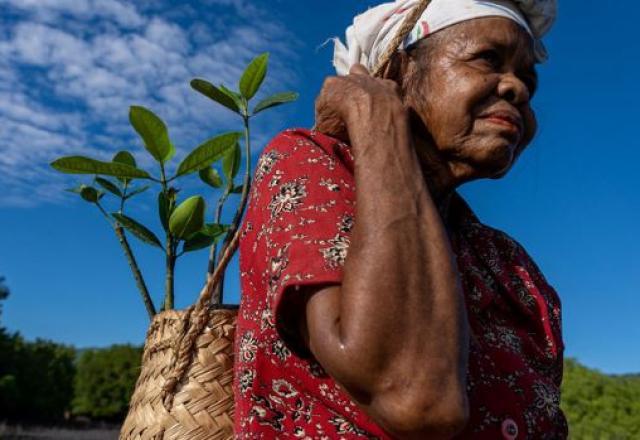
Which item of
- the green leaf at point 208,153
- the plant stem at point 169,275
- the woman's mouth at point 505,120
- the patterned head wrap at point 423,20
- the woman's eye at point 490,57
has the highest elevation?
the patterned head wrap at point 423,20

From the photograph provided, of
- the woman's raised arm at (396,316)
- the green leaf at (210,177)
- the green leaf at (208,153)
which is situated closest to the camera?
the woman's raised arm at (396,316)

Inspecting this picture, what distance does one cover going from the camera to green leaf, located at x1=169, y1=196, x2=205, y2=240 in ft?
6.29

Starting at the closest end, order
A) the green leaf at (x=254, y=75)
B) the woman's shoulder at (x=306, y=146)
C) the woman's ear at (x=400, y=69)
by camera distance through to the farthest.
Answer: the woman's shoulder at (x=306, y=146)
the woman's ear at (x=400, y=69)
the green leaf at (x=254, y=75)

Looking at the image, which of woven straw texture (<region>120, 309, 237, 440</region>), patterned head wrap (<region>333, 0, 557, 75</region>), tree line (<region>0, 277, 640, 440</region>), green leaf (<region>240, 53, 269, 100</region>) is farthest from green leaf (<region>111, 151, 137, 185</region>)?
tree line (<region>0, 277, 640, 440</region>)

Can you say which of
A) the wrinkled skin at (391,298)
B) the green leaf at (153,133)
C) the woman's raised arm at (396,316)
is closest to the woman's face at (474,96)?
the wrinkled skin at (391,298)

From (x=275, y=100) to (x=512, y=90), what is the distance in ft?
2.64

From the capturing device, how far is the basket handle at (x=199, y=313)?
1.64 metres

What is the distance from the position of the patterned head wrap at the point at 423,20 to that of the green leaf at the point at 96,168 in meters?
0.67

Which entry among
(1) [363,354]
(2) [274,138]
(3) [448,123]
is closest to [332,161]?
(2) [274,138]

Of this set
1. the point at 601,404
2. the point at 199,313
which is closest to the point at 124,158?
the point at 199,313

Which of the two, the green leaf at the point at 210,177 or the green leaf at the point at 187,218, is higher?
the green leaf at the point at 210,177

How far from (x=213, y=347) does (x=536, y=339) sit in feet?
2.70

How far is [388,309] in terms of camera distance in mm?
1076

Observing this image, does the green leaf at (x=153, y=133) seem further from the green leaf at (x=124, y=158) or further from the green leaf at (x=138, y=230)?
the green leaf at (x=138, y=230)
